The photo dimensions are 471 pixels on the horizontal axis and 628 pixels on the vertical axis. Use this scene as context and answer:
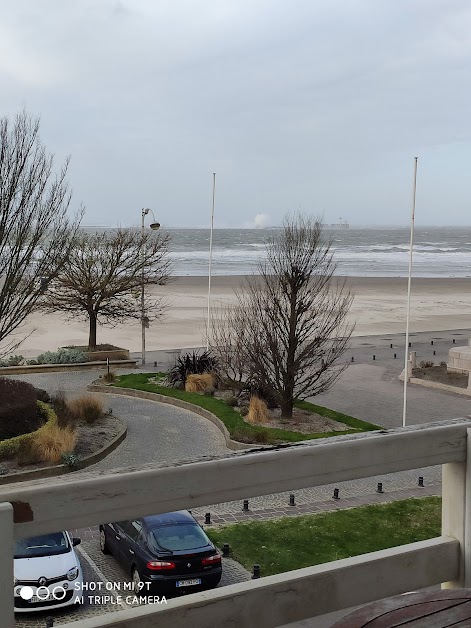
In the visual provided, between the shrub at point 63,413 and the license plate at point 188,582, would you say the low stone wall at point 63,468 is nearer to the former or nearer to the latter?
the shrub at point 63,413

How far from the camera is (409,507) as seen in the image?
1178 cm

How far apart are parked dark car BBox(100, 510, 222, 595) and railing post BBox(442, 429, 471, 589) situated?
2904 mm

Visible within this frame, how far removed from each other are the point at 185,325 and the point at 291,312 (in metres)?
22.0

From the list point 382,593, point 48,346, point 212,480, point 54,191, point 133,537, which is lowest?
point 48,346

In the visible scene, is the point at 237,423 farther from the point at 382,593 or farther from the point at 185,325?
the point at 185,325

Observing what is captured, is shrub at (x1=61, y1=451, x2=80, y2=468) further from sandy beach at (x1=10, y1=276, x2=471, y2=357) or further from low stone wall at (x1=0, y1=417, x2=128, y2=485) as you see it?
sandy beach at (x1=10, y1=276, x2=471, y2=357)

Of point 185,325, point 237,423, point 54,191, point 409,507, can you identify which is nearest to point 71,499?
point 409,507

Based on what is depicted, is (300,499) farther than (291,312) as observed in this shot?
No

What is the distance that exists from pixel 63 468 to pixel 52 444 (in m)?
0.84

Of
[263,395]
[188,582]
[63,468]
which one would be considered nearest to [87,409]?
[63,468]

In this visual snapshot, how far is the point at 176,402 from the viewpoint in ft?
71.2

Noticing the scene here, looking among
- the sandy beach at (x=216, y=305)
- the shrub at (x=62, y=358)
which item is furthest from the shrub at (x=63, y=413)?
the sandy beach at (x=216, y=305)

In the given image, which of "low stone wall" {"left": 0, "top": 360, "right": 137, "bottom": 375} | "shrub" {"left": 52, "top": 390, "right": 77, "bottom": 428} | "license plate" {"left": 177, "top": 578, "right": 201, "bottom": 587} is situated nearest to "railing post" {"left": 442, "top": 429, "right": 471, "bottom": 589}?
"license plate" {"left": 177, "top": 578, "right": 201, "bottom": 587}

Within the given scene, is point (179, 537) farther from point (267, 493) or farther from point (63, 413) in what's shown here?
point (63, 413)
